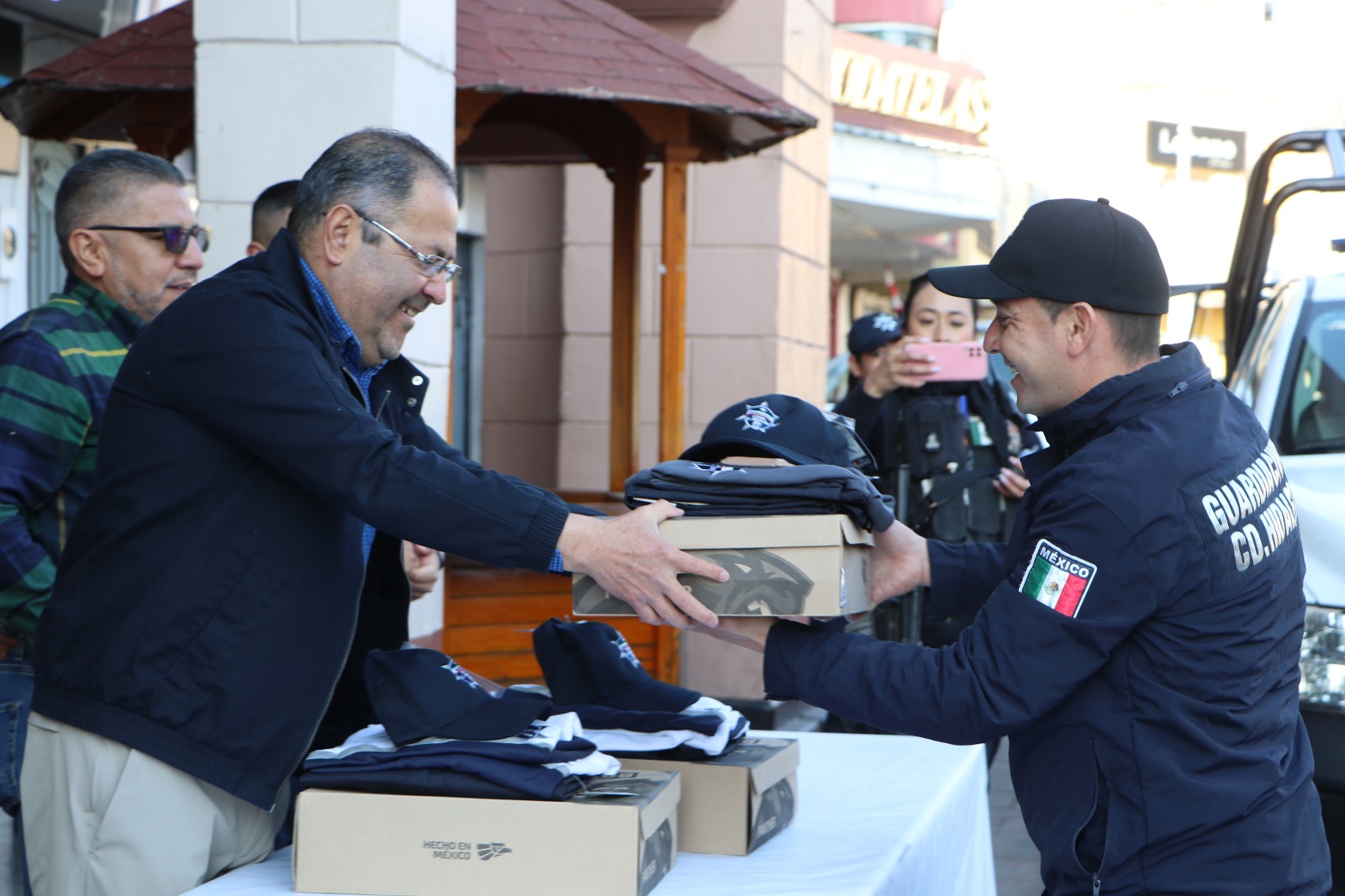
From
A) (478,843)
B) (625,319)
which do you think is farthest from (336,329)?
(625,319)

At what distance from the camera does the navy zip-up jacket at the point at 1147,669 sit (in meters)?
1.97

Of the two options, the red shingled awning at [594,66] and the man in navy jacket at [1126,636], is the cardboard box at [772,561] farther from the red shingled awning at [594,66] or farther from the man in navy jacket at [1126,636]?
the red shingled awning at [594,66]

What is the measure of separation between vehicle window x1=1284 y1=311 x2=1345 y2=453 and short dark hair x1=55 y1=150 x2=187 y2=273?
3.60 meters

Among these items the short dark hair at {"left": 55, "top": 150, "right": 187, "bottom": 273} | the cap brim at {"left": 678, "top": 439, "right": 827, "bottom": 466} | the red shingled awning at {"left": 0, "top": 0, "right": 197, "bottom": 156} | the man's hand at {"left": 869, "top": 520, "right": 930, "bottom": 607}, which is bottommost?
the man's hand at {"left": 869, "top": 520, "right": 930, "bottom": 607}

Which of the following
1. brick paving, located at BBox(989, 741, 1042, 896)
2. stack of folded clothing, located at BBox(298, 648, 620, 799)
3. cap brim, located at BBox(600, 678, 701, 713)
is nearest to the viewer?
stack of folded clothing, located at BBox(298, 648, 620, 799)

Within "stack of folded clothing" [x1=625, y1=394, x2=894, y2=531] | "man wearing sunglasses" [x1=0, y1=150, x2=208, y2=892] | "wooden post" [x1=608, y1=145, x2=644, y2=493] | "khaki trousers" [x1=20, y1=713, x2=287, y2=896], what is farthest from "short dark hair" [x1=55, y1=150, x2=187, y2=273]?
"wooden post" [x1=608, y1=145, x2=644, y2=493]

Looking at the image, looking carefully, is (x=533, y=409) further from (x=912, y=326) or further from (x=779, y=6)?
(x=912, y=326)

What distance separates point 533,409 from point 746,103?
374 cm

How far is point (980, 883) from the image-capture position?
10.5 ft

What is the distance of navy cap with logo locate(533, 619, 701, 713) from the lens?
257cm

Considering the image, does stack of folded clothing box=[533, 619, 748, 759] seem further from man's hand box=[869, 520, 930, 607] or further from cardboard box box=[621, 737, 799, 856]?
man's hand box=[869, 520, 930, 607]

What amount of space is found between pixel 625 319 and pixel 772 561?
5229 mm

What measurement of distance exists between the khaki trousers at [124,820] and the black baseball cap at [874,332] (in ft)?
13.0

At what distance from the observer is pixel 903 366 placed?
5.29 m
